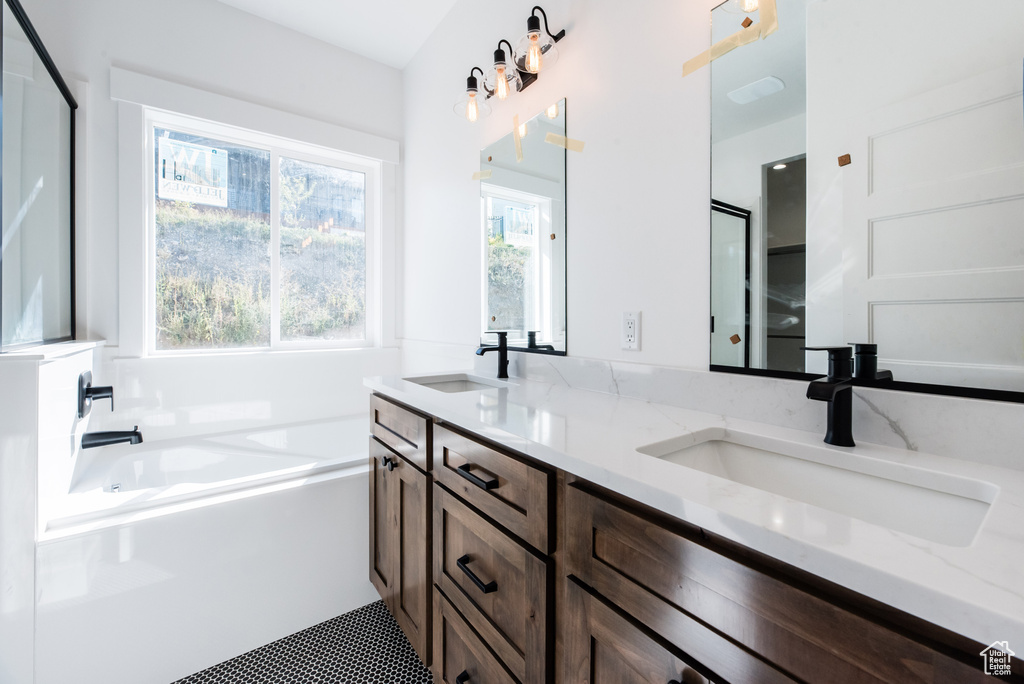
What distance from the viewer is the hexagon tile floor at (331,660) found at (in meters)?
1.46

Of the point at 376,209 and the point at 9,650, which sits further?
the point at 376,209

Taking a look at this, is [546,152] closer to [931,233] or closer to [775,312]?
[775,312]

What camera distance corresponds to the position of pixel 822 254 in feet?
3.03

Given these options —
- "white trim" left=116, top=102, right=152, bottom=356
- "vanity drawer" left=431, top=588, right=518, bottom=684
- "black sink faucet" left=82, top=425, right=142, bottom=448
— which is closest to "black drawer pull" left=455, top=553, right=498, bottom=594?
"vanity drawer" left=431, top=588, right=518, bottom=684

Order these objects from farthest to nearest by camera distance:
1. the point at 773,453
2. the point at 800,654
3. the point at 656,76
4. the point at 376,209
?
the point at 376,209 < the point at 656,76 < the point at 773,453 < the point at 800,654

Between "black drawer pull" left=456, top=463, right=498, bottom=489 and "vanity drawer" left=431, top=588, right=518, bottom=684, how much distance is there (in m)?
0.37

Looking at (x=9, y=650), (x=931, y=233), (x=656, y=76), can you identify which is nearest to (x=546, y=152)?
(x=656, y=76)

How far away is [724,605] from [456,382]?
141cm

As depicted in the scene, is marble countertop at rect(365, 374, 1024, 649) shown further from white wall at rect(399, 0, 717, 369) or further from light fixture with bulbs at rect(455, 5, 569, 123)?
light fixture with bulbs at rect(455, 5, 569, 123)

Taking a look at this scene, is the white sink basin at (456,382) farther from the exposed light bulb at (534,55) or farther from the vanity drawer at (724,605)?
the exposed light bulb at (534,55)

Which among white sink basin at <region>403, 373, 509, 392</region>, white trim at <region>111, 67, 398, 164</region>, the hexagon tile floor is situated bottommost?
the hexagon tile floor

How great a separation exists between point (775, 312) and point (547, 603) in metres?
0.79

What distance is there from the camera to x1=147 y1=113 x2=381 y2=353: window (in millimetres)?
2277

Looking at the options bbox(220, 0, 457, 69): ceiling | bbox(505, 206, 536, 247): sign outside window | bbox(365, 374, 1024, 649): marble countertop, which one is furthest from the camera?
bbox(220, 0, 457, 69): ceiling
